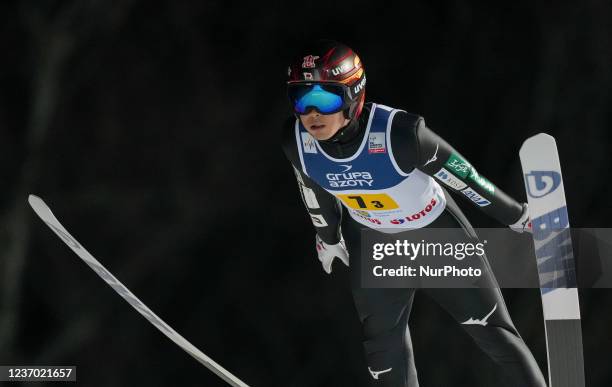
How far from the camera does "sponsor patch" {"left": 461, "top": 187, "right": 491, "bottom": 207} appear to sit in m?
3.69

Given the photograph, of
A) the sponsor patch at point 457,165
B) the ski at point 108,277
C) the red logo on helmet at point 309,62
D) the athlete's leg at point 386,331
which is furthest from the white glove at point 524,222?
the ski at point 108,277

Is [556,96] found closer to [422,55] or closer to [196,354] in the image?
[422,55]

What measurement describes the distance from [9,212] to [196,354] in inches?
89.2

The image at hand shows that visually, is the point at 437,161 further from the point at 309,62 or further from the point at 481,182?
the point at 309,62

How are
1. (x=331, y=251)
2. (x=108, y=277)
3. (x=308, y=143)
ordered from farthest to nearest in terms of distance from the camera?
(x=108, y=277)
(x=331, y=251)
(x=308, y=143)

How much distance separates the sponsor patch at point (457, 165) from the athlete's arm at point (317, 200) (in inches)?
19.4

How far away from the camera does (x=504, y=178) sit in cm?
618

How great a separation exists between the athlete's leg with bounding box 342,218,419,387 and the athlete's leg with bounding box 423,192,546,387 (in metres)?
0.13

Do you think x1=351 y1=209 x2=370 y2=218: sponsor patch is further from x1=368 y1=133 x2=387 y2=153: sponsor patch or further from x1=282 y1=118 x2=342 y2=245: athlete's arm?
x1=368 y1=133 x2=387 y2=153: sponsor patch

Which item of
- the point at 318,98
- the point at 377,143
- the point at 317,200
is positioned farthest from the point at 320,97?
the point at 317,200

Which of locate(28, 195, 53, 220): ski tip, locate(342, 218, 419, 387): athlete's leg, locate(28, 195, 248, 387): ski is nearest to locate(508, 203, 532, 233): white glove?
locate(342, 218, 419, 387): athlete's leg

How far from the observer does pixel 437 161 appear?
3.60 m

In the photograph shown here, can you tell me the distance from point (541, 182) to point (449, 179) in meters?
0.30

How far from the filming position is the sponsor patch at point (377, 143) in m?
3.61
